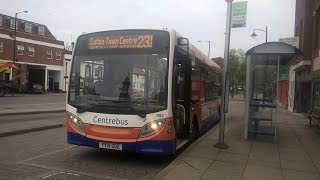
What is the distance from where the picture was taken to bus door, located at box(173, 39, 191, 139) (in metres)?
9.02

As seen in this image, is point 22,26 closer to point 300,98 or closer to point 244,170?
point 300,98

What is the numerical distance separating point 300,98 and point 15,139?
22.9 metres

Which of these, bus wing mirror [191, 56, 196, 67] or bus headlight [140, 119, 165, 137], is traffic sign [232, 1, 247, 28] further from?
bus headlight [140, 119, 165, 137]

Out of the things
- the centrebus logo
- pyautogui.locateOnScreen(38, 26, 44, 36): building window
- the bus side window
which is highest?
pyautogui.locateOnScreen(38, 26, 44, 36): building window

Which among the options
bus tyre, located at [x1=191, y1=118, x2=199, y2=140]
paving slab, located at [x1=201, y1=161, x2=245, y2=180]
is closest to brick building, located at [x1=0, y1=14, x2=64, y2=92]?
bus tyre, located at [x1=191, y1=118, x2=199, y2=140]

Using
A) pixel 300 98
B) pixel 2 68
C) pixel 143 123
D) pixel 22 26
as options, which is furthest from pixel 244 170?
pixel 22 26

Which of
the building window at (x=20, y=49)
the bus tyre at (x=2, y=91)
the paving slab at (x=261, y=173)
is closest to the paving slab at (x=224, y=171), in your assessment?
the paving slab at (x=261, y=173)

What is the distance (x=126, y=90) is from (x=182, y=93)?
6.33 ft

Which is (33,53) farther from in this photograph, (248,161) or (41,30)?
(248,161)

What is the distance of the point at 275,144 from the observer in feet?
38.5

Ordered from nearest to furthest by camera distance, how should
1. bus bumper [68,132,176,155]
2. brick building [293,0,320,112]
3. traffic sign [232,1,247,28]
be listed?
bus bumper [68,132,176,155]
traffic sign [232,1,247,28]
brick building [293,0,320,112]

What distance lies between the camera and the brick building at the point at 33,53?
47469mm

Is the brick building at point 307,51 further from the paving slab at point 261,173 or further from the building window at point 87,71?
the building window at point 87,71

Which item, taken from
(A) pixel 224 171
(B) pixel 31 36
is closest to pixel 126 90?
(A) pixel 224 171
